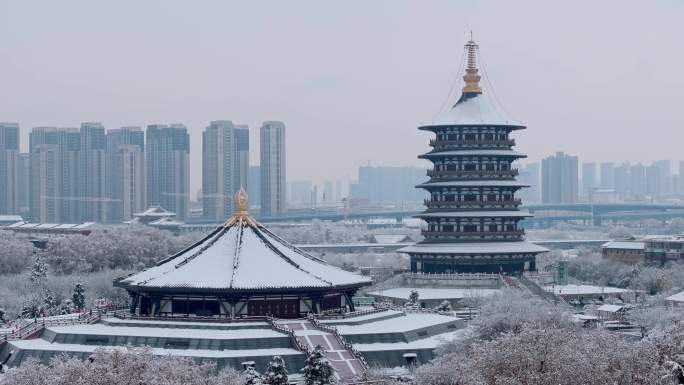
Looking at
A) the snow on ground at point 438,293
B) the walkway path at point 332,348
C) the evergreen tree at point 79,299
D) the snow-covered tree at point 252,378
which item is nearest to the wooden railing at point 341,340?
the walkway path at point 332,348

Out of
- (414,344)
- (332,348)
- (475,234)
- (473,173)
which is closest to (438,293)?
(475,234)

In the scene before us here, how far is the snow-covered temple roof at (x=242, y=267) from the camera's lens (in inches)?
2188

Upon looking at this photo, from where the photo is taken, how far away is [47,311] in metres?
70.2

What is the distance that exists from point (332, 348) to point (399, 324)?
6258 millimetres

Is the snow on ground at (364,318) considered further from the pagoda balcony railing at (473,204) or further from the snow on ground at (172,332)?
the pagoda balcony railing at (473,204)

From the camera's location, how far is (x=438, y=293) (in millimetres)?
80750

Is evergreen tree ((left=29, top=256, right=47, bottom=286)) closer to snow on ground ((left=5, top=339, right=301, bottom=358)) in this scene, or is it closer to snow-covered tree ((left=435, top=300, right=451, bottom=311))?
snow-covered tree ((left=435, top=300, right=451, bottom=311))

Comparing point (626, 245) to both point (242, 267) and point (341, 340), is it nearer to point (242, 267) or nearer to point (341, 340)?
point (242, 267)

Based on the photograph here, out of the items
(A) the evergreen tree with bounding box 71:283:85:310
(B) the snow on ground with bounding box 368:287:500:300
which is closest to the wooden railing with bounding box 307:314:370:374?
(A) the evergreen tree with bounding box 71:283:85:310

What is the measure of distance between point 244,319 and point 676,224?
14548 cm

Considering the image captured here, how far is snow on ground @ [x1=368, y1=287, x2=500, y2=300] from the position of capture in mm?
78875

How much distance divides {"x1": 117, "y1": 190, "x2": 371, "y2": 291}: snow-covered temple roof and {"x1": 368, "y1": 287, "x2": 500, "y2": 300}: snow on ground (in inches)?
746

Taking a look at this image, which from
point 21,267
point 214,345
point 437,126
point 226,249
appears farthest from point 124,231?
point 214,345

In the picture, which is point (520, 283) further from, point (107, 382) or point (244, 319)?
point (107, 382)
